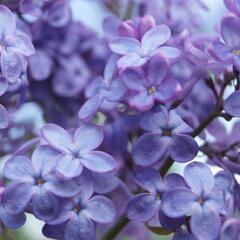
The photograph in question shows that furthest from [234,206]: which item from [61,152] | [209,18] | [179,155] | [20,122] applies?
[209,18]

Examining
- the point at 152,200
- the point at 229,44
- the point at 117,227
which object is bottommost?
the point at 117,227

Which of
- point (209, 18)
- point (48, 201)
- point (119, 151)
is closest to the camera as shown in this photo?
point (48, 201)

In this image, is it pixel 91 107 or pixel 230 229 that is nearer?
pixel 230 229

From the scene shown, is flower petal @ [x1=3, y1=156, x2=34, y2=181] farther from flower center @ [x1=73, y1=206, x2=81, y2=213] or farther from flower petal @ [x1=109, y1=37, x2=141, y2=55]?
flower petal @ [x1=109, y1=37, x2=141, y2=55]

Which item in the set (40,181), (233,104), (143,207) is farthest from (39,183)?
(233,104)

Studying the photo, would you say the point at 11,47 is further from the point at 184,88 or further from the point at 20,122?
the point at 20,122

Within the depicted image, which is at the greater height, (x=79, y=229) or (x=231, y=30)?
(x=231, y=30)

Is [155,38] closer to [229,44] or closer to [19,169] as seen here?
[229,44]
